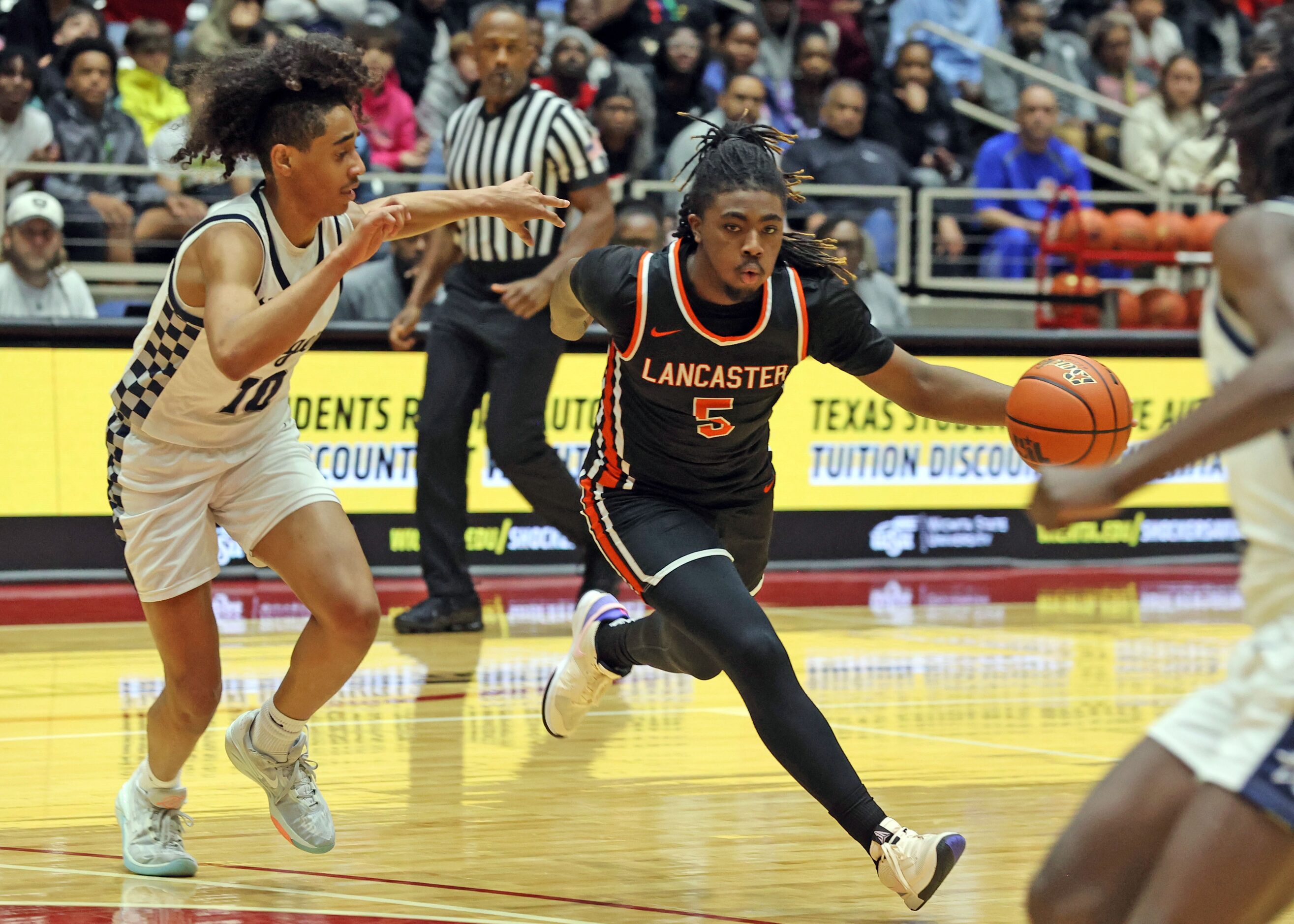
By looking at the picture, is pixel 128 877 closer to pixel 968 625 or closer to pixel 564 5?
pixel 968 625

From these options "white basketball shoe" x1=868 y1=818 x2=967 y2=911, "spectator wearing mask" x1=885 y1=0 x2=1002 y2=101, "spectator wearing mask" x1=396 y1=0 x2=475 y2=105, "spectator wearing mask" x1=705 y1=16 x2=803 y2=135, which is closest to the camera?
"white basketball shoe" x1=868 y1=818 x2=967 y2=911

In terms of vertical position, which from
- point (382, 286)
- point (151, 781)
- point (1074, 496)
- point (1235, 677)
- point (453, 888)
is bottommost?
point (453, 888)

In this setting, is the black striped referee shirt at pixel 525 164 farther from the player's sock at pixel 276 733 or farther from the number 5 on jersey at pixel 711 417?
the player's sock at pixel 276 733

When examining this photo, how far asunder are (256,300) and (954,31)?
11.0 meters

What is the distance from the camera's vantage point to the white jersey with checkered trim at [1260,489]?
2.66 metres

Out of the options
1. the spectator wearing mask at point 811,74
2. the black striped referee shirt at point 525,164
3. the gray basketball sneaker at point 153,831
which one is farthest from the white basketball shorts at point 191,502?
the spectator wearing mask at point 811,74

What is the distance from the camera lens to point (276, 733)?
14.6 feet

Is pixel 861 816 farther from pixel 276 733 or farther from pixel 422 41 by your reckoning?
pixel 422 41

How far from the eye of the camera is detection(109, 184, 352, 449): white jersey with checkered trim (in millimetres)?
4340

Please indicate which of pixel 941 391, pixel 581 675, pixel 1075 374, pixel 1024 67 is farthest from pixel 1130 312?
pixel 1075 374

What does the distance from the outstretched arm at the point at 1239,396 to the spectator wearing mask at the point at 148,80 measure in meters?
9.54

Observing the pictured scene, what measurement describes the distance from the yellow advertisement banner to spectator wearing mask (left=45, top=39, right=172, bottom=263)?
1314 millimetres

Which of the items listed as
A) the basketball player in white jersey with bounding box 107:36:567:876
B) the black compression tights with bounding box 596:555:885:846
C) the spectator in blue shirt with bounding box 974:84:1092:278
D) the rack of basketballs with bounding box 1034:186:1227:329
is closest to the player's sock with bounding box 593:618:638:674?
the black compression tights with bounding box 596:555:885:846

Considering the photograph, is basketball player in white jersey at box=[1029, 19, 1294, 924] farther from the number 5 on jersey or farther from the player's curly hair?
the player's curly hair
